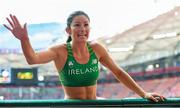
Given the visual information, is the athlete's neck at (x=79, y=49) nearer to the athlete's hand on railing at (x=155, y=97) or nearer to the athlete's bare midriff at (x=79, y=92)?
the athlete's bare midriff at (x=79, y=92)

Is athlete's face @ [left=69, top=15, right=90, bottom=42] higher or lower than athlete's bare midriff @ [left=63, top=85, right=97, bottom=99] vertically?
higher

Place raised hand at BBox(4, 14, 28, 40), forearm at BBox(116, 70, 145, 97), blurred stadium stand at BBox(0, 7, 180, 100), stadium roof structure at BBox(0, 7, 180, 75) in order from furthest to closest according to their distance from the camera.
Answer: stadium roof structure at BBox(0, 7, 180, 75)
blurred stadium stand at BBox(0, 7, 180, 100)
forearm at BBox(116, 70, 145, 97)
raised hand at BBox(4, 14, 28, 40)

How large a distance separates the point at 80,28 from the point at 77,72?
0.21 meters

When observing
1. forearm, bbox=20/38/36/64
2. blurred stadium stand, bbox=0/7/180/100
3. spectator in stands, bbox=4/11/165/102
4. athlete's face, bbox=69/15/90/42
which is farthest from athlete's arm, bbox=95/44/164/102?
blurred stadium stand, bbox=0/7/180/100

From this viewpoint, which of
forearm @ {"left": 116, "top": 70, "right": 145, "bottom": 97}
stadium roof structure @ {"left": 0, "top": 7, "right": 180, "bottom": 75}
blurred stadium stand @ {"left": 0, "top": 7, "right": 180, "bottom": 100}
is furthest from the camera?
stadium roof structure @ {"left": 0, "top": 7, "right": 180, "bottom": 75}

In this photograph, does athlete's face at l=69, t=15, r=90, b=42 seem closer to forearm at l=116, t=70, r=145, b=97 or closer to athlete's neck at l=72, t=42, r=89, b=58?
athlete's neck at l=72, t=42, r=89, b=58

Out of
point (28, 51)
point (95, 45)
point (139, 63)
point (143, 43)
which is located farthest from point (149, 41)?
point (28, 51)

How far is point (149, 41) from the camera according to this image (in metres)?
10.8

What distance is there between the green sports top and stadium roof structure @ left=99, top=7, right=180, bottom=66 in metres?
8.96

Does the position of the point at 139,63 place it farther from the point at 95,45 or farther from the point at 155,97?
the point at 155,97

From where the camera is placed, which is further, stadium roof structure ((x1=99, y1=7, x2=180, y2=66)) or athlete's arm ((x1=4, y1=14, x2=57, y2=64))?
stadium roof structure ((x1=99, y1=7, x2=180, y2=66))

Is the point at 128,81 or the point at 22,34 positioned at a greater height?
the point at 22,34

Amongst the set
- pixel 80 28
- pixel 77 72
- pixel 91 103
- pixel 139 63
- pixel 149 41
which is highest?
pixel 80 28

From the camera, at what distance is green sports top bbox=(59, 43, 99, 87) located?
1590 mm
